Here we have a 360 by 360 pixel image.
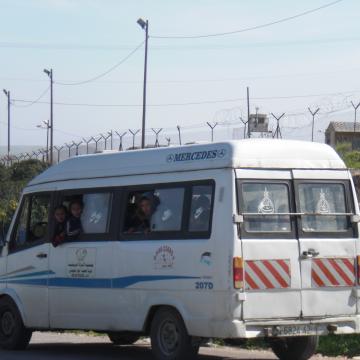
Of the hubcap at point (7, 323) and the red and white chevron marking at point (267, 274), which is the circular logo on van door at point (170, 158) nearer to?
the red and white chevron marking at point (267, 274)

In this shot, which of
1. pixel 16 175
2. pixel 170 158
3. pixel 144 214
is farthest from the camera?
pixel 16 175

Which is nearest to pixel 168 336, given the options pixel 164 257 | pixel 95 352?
pixel 164 257

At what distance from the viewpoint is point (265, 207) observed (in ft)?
35.6

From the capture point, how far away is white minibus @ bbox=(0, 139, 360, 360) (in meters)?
10.5

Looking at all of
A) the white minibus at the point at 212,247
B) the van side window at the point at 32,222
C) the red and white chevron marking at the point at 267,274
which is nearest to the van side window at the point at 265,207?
the white minibus at the point at 212,247

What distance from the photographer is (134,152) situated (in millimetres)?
12180

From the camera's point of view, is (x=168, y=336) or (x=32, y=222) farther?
(x=32, y=222)

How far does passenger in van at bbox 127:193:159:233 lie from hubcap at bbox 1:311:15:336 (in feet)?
9.73

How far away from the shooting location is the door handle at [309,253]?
10852 mm

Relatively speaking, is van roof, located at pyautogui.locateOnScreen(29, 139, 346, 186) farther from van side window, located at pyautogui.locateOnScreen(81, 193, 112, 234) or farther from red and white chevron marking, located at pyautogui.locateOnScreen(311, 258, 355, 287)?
red and white chevron marking, located at pyautogui.locateOnScreen(311, 258, 355, 287)

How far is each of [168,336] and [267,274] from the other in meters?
1.61

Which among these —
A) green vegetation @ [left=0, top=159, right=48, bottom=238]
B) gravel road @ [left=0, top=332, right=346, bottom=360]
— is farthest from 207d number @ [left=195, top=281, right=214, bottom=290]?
green vegetation @ [left=0, top=159, right=48, bottom=238]

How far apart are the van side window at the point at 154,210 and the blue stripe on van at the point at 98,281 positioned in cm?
61

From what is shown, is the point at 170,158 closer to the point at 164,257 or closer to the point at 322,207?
the point at 164,257
